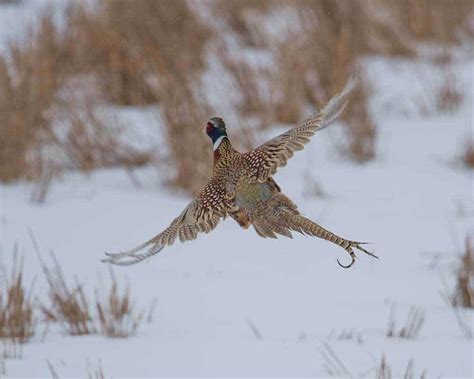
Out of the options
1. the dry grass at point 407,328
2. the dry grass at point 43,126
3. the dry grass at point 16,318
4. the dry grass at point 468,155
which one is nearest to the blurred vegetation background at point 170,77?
the dry grass at point 43,126

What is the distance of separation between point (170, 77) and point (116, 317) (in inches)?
102

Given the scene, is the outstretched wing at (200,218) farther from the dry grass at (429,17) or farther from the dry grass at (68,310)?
the dry grass at (429,17)

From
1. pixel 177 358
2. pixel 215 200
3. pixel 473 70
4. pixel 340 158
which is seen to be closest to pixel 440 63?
pixel 473 70

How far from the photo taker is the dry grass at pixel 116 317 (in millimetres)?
4301

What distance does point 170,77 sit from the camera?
6609 mm

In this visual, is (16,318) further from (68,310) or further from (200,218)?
(200,218)

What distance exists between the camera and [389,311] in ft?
15.7

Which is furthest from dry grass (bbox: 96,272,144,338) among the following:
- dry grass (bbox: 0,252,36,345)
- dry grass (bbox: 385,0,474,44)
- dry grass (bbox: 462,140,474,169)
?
dry grass (bbox: 385,0,474,44)

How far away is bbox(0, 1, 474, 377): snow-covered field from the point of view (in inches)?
161

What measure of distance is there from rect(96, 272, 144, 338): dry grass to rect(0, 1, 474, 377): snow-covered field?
0.04m

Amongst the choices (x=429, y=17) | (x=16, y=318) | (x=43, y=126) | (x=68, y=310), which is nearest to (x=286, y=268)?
(x=68, y=310)

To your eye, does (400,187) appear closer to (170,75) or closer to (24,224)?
(170,75)

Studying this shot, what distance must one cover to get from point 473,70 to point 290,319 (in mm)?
5528

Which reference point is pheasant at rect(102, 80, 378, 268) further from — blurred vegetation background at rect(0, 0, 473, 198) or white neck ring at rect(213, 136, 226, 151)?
blurred vegetation background at rect(0, 0, 473, 198)
